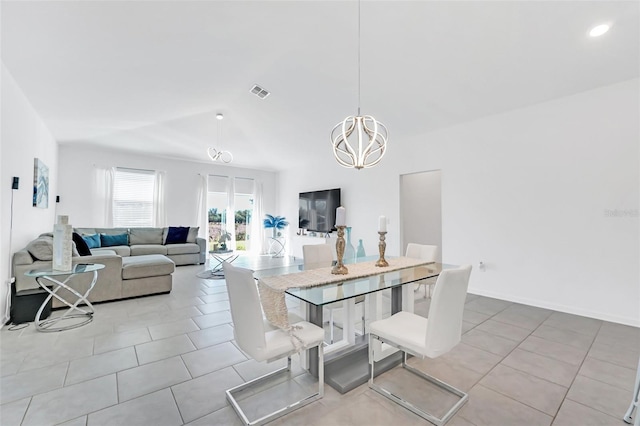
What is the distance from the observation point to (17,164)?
10.5ft

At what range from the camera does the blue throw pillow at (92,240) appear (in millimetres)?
5504

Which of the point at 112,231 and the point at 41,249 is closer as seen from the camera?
the point at 41,249

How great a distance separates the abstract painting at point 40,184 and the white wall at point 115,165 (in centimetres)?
160

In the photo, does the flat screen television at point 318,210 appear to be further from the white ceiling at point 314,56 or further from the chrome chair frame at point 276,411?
the chrome chair frame at point 276,411

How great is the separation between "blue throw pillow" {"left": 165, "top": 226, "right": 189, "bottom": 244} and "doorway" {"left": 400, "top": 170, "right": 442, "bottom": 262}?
5218 mm

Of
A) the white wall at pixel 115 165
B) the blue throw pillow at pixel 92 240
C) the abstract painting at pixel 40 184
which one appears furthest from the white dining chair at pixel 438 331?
the white wall at pixel 115 165

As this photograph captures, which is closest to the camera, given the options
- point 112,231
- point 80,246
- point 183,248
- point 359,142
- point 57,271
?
point 359,142

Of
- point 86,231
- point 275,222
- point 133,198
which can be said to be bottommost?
point 86,231

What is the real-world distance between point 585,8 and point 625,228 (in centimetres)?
236

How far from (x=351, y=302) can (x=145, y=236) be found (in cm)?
590

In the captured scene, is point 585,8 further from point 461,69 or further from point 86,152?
point 86,152

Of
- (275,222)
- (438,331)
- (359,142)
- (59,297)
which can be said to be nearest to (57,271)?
(59,297)

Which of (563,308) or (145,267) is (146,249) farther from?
(563,308)

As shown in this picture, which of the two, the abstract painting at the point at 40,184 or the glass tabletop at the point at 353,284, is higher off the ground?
the abstract painting at the point at 40,184
